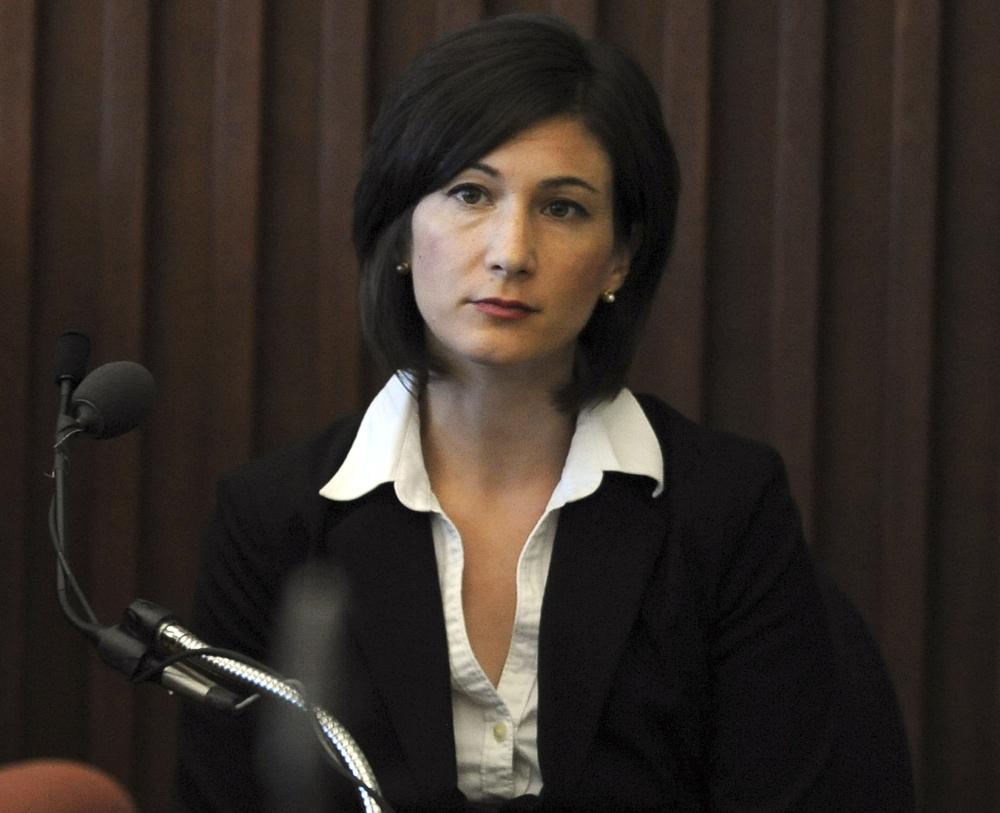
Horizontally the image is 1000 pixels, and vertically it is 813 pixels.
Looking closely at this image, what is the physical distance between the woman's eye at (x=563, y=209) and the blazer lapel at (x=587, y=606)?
29 cm

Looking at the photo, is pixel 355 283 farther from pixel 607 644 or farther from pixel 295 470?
pixel 607 644

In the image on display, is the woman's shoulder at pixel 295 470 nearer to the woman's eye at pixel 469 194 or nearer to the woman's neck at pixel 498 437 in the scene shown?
the woman's neck at pixel 498 437

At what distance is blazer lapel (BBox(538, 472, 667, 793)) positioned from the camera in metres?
1.24

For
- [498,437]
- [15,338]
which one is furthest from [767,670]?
[15,338]

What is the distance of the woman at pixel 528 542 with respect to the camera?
1.26 m

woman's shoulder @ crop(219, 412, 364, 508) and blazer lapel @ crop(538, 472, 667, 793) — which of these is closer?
blazer lapel @ crop(538, 472, 667, 793)

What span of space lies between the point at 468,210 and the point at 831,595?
1.80 ft

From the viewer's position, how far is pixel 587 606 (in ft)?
4.22

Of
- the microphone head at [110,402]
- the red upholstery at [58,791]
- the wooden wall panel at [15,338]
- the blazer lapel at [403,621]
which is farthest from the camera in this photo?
the wooden wall panel at [15,338]

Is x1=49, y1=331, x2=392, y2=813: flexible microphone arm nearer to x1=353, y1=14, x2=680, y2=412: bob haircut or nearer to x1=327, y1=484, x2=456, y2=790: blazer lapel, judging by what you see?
x1=327, y1=484, x2=456, y2=790: blazer lapel

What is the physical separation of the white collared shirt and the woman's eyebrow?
260mm

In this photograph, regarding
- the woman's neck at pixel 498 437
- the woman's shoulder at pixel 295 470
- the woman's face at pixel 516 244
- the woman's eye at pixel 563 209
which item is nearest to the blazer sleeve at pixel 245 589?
the woman's shoulder at pixel 295 470

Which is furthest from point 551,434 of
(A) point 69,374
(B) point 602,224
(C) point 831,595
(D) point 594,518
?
(A) point 69,374

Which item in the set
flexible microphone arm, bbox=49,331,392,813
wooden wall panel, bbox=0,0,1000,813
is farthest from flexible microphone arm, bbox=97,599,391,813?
wooden wall panel, bbox=0,0,1000,813
